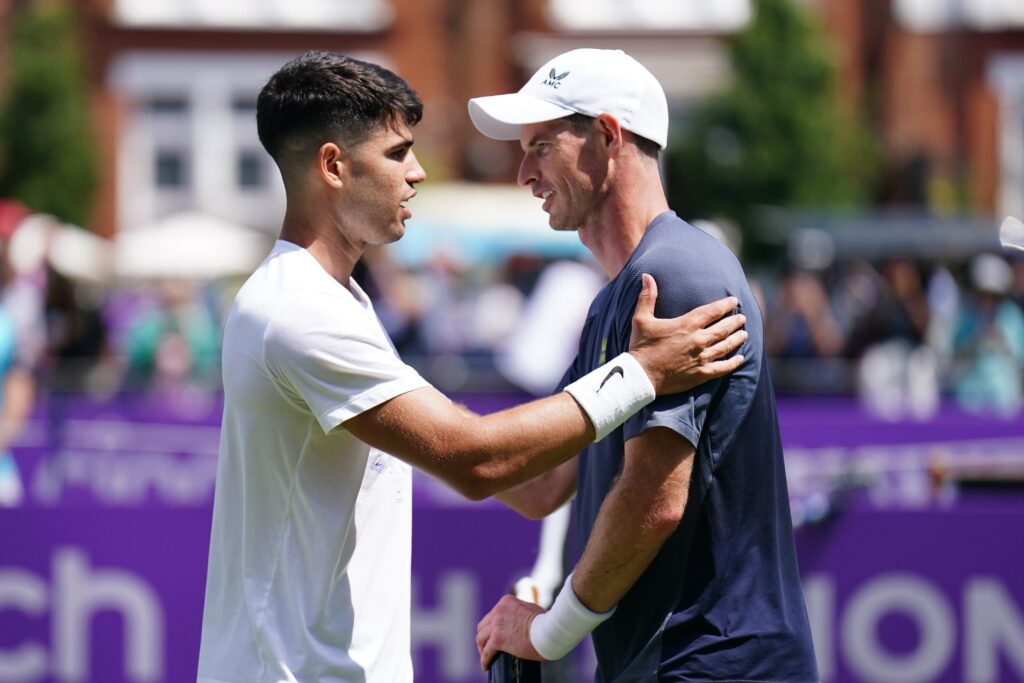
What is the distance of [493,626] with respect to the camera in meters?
3.46

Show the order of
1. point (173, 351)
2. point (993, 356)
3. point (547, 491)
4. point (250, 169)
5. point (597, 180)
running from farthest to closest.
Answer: point (250, 169)
point (173, 351)
point (993, 356)
point (547, 491)
point (597, 180)

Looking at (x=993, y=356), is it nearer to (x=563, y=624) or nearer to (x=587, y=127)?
(x=587, y=127)

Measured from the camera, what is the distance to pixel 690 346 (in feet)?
10.2

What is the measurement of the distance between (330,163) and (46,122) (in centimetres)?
2697

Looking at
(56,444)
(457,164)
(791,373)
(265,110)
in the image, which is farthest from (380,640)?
(457,164)

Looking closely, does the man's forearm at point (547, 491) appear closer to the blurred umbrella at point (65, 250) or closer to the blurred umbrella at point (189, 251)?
the blurred umbrella at point (65, 250)

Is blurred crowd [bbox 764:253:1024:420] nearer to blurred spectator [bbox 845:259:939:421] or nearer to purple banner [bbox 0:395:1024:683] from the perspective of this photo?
blurred spectator [bbox 845:259:939:421]

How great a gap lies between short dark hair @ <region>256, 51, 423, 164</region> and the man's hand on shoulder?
0.74 m

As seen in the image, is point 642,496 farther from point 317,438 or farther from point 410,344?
point 410,344

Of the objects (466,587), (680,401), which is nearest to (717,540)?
(680,401)

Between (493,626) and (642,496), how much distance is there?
0.56 m

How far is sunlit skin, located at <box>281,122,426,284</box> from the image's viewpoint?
3.32m

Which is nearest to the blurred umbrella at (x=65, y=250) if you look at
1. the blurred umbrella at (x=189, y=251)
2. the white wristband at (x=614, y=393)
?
the blurred umbrella at (x=189, y=251)

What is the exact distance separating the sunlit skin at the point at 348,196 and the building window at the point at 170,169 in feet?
94.4
